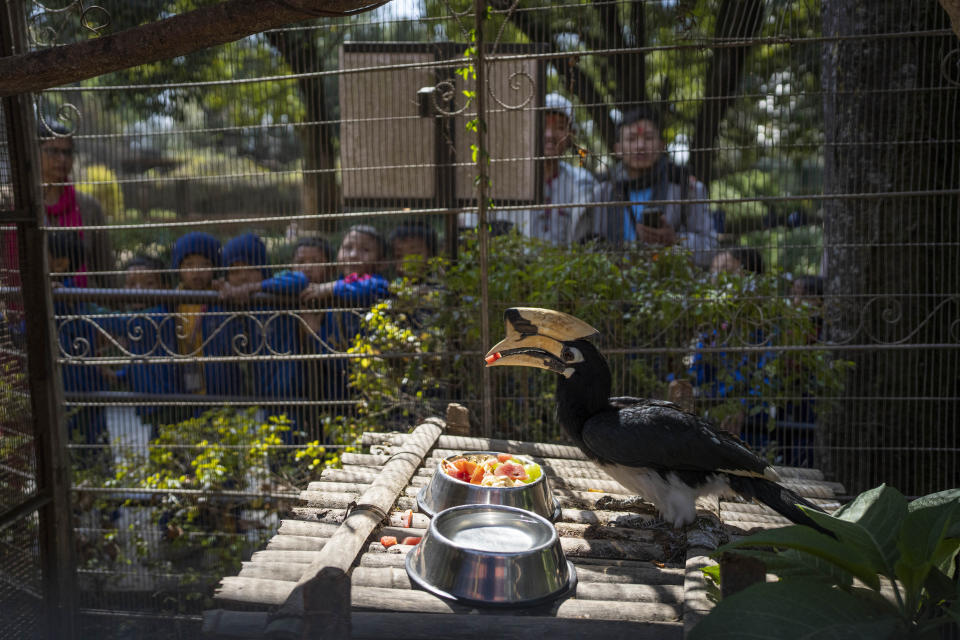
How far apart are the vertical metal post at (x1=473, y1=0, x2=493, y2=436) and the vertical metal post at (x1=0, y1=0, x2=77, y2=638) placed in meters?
2.42

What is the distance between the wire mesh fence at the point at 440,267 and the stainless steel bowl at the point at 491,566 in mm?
1694

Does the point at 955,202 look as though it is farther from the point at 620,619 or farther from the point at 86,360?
the point at 86,360

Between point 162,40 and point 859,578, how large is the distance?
2430 millimetres

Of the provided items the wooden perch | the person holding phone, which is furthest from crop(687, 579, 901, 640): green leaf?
the person holding phone

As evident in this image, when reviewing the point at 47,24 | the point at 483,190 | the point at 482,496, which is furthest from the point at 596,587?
the point at 47,24

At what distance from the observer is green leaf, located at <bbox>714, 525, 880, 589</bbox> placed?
1.81 metres

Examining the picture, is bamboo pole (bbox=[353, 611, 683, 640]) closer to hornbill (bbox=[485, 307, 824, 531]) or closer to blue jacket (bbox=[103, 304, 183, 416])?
hornbill (bbox=[485, 307, 824, 531])

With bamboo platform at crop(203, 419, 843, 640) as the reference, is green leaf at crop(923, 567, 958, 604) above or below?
above

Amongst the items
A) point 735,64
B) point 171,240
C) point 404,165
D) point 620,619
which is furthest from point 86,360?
point 735,64

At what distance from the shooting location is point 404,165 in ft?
14.3

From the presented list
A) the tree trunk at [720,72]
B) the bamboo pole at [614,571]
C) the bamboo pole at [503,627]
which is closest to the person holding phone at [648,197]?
the tree trunk at [720,72]

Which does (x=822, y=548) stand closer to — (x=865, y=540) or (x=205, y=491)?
(x=865, y=540)

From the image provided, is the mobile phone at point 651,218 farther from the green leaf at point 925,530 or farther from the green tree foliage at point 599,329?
the green leaf at point 925,530

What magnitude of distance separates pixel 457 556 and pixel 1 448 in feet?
9.97
